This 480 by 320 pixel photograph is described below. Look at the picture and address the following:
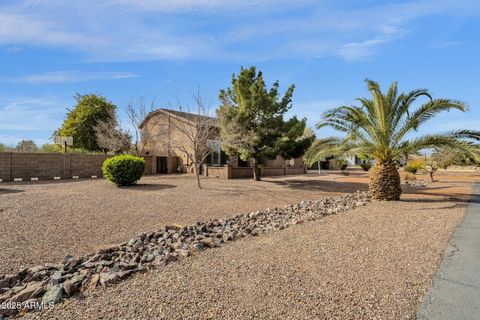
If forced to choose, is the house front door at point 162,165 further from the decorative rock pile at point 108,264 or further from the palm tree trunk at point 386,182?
Result: the decorative rock pile at point 108,264

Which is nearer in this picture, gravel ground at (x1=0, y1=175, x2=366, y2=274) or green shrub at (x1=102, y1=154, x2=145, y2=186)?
gravel ground at (x1=0, y1=175, x2=366, y2=274)

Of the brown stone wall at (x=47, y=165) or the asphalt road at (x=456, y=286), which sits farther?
the brown stone wall at (x=47, y=165)

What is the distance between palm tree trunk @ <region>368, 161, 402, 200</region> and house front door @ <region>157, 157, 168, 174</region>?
59.4 ft

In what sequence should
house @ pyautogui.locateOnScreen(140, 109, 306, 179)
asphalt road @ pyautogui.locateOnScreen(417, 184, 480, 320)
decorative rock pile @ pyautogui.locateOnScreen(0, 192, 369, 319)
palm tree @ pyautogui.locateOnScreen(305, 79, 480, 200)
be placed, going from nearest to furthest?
asphalt road @ pyautogui.locateOnScreen(417, 184, 480, 320), decorative rock pile @ pyautogui.locateOnScreen(0, 192, 369, 319), palm tree @ pyautogui.locateOnScreen(305, 79, 480, 200), house @ pyautogui.locateOnScreen(140, 109, 306, 179)

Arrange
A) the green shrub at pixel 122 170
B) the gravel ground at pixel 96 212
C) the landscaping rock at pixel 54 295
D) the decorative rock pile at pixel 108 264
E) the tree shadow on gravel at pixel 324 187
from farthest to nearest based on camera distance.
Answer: the tree shadow on gravel at pixel 324 187 < the green shrub at pixel 122 170 < the gravel ground at pixel 96 212 < the decorative rock pile at pixel 108 264 < the landscaping rock at pixel 54 295

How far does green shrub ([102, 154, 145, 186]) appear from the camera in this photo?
15.2 meters

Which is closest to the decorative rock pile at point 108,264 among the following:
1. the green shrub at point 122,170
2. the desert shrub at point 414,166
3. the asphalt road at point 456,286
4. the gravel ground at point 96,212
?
the gravel ground at point 96,212

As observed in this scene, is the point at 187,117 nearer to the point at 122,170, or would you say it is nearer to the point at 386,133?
the point at 122,170

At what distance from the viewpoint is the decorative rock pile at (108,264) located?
14.2 feet

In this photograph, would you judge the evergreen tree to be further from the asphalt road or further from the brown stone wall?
the asphalt road

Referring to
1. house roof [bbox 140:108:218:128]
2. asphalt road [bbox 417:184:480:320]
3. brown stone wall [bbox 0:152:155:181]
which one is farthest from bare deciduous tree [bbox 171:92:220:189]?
asphalt road [bbox 417:184:480:320]

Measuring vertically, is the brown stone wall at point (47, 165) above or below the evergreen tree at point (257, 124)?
below

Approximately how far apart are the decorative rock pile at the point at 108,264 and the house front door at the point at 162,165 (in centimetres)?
1829

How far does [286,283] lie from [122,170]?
1266 cm
